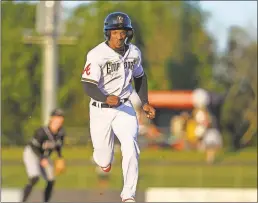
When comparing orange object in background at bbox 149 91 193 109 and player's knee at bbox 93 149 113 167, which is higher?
player's knee at bbox 93 149 113 167

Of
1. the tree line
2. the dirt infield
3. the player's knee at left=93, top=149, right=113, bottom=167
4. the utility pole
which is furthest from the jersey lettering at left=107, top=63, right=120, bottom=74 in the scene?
the tree line

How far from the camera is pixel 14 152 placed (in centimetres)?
3106

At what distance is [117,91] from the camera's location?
6.78m

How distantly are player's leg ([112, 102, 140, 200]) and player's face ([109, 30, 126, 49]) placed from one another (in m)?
0.58

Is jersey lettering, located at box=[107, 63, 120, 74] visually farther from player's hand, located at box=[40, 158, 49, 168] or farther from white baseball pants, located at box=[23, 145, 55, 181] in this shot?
white baseball pants, located at box=[23, 145, 55, 181]

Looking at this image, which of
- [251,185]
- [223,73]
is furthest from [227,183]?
[223,73]

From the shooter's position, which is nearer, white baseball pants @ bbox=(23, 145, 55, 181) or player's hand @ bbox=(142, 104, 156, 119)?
player's hand @ bbox=(142, 104, 156, 119)

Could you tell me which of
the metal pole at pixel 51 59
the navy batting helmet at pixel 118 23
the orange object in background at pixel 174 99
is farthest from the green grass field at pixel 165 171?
the navy batting helmet at pixel 118 23

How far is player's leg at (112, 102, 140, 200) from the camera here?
666cm

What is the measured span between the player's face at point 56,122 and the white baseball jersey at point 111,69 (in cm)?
425

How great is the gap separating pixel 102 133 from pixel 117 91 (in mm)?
425

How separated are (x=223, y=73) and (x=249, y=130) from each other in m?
4.06

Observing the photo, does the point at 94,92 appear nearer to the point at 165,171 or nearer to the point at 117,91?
the point at 117,91

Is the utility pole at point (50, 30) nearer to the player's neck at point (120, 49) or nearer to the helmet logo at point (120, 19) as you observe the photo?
the player's neck at point (120, 49)
